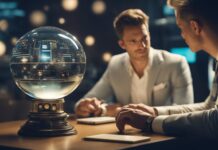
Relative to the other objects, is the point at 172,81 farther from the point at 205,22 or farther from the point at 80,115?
the point at 205,22

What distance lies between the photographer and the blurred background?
4.23 metres

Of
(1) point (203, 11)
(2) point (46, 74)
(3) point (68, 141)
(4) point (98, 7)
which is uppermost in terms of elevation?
(4) point (98, 7)

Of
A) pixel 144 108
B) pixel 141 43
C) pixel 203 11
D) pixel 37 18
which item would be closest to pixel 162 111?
pixel 144 108

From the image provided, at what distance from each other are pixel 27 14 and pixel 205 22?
2.62m

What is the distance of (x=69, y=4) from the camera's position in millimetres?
4309

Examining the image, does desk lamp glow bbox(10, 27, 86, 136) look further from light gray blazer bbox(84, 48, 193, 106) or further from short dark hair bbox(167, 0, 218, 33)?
light gray blazer bbox(84, 48, 193, 106)

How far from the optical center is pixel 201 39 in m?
2.00

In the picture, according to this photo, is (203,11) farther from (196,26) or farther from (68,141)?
(68,141)

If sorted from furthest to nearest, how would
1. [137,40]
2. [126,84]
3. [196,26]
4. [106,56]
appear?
[106,56] → [126,84] → [137,40] → [196,26]

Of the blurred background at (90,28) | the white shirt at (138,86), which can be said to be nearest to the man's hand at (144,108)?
the white shirt at (138,86)

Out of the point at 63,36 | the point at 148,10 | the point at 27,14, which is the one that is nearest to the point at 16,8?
the point at 27,14

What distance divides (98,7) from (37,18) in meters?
0.58

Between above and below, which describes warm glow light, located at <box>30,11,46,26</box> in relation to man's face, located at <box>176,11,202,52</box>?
above

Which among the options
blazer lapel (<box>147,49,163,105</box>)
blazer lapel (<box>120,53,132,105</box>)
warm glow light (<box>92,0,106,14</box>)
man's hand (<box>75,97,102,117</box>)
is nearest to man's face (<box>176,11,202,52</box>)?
man's hand (<box>75,97,102,117</box>)
